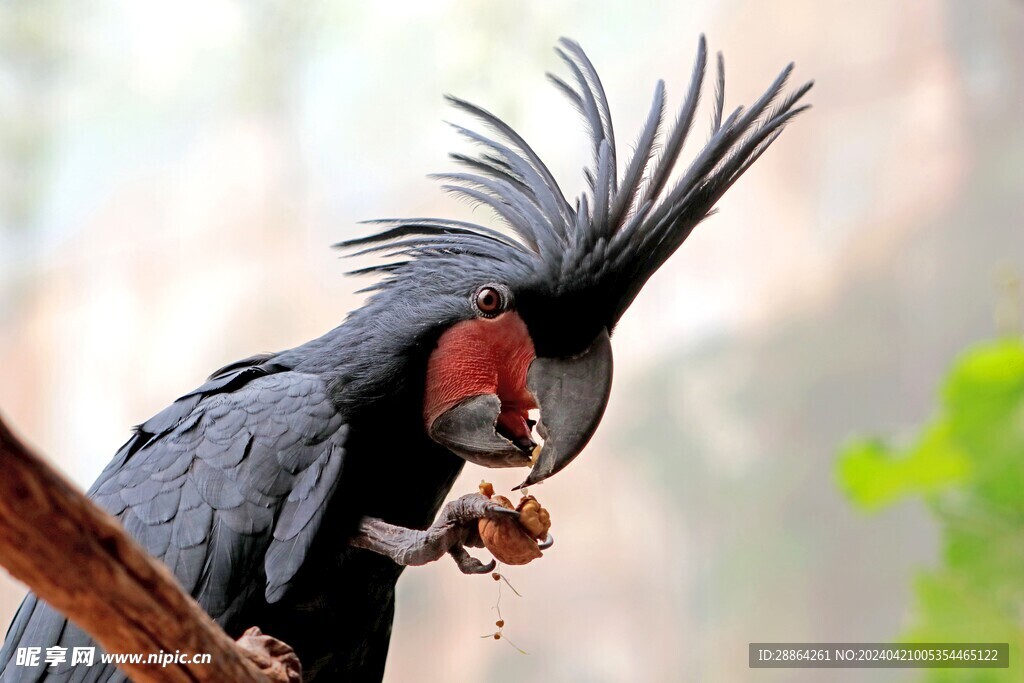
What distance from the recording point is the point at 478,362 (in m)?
1.45

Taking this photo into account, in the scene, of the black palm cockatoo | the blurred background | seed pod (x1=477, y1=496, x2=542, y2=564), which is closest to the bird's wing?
the black palm cockatoo

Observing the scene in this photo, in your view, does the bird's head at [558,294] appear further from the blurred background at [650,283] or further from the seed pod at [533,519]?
the blurred background at [650,283]

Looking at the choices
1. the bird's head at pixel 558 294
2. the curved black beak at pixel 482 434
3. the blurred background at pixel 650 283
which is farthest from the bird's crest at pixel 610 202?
the blurred background at pixel 650 283

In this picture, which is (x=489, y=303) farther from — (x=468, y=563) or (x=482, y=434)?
(x=468, y=563)

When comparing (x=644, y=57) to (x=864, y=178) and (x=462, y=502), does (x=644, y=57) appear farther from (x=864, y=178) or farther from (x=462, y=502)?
(x=462, y=502)

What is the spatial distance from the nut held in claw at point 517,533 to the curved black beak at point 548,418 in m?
0.15

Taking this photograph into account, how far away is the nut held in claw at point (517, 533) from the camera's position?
1.21 m

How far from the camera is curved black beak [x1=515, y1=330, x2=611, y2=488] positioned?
55.3 inches

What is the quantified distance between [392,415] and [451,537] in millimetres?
278

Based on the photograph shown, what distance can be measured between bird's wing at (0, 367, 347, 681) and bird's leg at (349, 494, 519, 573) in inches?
5.5

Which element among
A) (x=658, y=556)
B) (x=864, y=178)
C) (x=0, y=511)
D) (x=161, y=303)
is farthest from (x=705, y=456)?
(x=0, y=511)

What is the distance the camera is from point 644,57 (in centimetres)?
288

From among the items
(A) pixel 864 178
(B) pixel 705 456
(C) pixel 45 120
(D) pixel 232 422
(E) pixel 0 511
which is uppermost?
(A) pixel 864 178

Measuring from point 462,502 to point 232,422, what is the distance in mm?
452
